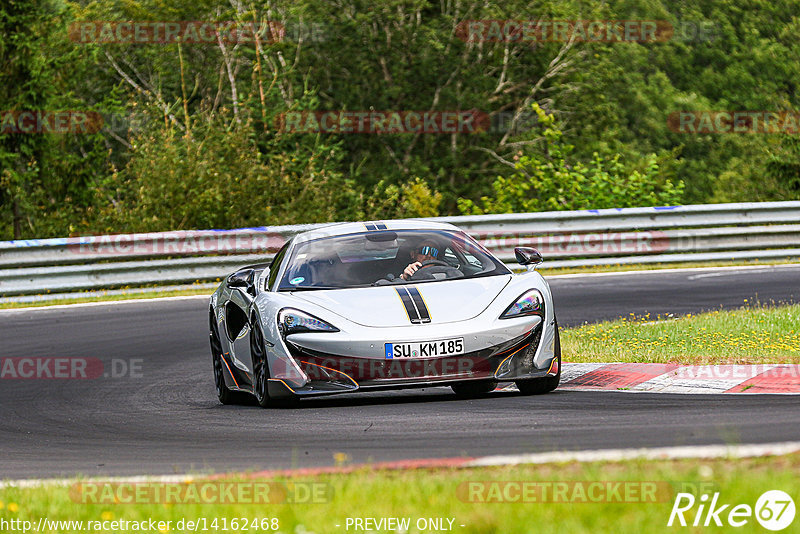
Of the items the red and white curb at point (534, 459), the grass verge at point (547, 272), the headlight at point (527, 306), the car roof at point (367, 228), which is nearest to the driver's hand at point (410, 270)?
the car roof at point (367, 228)

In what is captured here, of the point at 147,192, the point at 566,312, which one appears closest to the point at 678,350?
the point at 566,312

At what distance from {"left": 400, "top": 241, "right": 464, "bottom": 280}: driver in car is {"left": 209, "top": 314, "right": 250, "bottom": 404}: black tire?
A: 1614 mm

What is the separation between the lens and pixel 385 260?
399 inches

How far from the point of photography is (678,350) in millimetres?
10430

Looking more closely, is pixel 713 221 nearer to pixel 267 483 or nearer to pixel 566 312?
pixel 566 312

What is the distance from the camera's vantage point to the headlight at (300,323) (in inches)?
342

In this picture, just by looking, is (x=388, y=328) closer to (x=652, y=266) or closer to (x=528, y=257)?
(x=528, y=257)

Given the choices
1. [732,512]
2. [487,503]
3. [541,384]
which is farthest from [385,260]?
[732,512]

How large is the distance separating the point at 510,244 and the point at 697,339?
8864 mm

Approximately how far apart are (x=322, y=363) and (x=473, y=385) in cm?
152

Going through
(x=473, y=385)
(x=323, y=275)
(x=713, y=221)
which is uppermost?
(x=323, y=275)

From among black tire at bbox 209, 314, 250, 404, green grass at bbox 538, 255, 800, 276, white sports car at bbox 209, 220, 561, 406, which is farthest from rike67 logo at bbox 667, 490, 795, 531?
green grass at bbox 538, 255, 800, 276

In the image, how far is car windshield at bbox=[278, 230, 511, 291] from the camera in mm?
9586

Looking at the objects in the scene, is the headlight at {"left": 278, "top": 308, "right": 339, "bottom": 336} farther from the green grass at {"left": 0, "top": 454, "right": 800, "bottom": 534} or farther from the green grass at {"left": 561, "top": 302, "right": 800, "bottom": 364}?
the green grass at {"left": 0, "top": 454, "right": 800, "bottom": 534}
